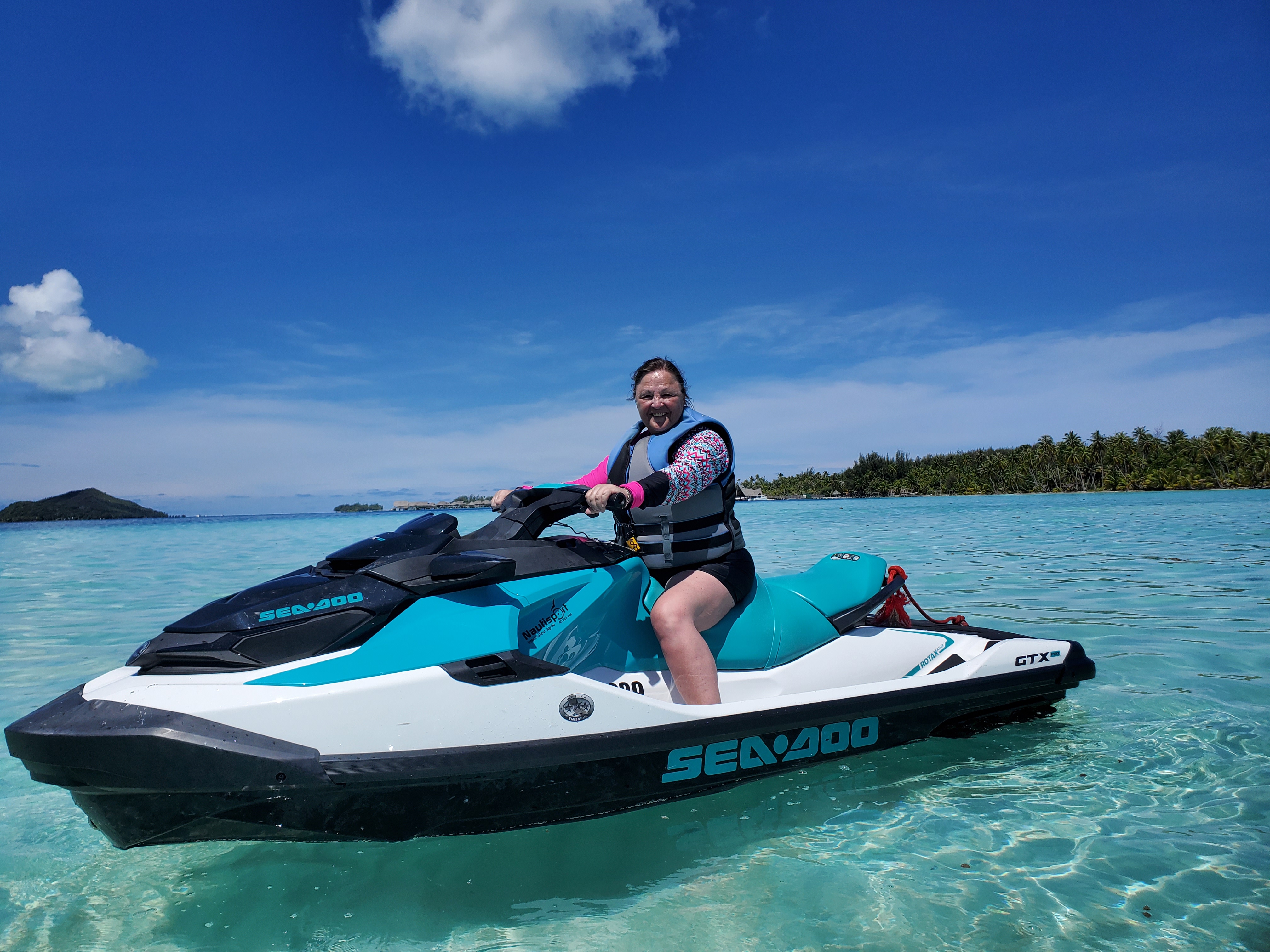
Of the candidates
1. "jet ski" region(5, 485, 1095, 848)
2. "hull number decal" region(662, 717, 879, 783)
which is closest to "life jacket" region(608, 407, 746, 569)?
"jet ski" region(5, 485, 1095, 848)

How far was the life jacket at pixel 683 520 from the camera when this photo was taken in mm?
2973

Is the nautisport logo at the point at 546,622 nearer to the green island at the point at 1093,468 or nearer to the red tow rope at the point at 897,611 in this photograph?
the red tow rope at the point at 897,611

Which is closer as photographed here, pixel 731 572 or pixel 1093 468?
pixel 731 572

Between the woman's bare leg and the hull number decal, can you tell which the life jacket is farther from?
the hull number decal

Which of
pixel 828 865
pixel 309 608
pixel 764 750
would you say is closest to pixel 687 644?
pixel 764 750

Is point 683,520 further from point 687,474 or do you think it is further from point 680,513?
point 687,474

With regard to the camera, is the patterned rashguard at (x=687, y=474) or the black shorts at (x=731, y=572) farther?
the black shorts at (x=731, y=572)

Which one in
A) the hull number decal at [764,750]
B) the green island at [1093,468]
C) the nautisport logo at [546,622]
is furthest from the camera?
the green island at [1093,468]

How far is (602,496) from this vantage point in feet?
8.13

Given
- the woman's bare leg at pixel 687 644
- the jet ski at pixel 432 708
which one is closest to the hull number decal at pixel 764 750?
the jet ski at pixel 432 708

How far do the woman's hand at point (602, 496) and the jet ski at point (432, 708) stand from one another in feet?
0.50

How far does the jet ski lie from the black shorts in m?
0.11

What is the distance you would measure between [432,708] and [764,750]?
50.8 inches

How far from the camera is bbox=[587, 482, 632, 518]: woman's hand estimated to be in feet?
8.15
